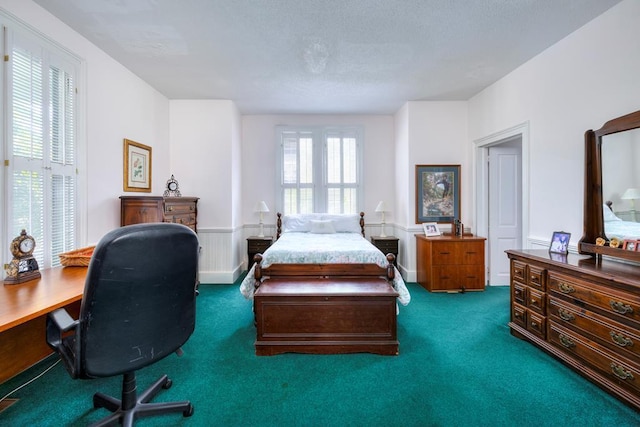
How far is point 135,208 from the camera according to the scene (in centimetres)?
335

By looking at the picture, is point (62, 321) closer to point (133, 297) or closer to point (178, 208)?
point (133, 297)

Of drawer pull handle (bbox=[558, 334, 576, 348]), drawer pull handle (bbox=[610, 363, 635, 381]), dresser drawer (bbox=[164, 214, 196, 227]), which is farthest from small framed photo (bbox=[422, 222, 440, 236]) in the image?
dresser drawer (bbox=[164, 214, 196, 227])

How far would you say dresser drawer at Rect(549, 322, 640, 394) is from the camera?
184 centimetres

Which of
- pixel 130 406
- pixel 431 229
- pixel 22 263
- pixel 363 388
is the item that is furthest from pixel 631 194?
pixel 22 263

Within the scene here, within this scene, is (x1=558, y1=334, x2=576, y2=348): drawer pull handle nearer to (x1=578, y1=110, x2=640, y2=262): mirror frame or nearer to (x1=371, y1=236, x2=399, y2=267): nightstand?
(x1=578, y1=110, x2=640, y2=262): mirror frame

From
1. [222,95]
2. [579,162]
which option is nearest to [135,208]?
[222,95]

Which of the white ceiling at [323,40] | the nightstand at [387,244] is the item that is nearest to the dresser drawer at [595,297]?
the white ceiling at [323,40]

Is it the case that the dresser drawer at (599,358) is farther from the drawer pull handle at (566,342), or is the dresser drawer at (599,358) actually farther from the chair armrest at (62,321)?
the chair armrest at (62,321)

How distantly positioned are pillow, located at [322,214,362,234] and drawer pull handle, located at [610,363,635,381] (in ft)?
11.1

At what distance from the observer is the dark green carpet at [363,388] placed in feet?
5.86

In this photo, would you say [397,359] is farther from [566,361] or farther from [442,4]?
[442,4]

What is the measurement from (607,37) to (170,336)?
13.3ft

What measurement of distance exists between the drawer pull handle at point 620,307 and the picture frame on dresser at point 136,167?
4795 mm

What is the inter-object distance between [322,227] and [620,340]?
3542 mm
